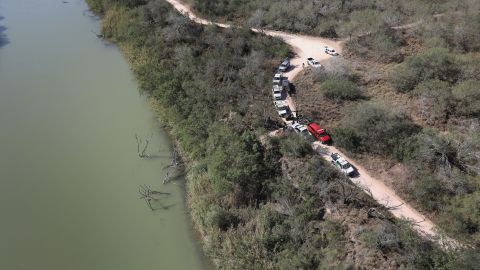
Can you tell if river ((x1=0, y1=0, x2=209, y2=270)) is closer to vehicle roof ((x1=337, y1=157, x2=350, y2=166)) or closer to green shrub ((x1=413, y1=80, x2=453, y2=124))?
vehicle roof ((x1=337, y1=157, x2=350, y2=166))

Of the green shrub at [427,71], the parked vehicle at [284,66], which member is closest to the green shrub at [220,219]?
the parked vehicle at [284,66]

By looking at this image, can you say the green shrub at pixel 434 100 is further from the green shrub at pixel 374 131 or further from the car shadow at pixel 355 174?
the car shadow at pixel 355 174

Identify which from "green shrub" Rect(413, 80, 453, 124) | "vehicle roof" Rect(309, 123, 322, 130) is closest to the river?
"vehicle roof" Rect(309, 123, 322, 130)

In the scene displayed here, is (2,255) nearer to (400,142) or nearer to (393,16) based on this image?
(400,142)

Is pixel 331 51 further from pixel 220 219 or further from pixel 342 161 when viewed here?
pixel 220 219

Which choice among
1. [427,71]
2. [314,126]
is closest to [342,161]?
[314,126]

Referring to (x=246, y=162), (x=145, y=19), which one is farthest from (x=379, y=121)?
(x=145, y=19)

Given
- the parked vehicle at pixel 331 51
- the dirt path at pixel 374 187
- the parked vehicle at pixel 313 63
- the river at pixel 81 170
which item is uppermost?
the parked vehicle at pixel 331 51

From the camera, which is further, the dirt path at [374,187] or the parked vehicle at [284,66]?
the parked vehicle at [284,66]
